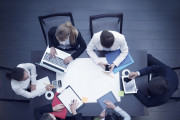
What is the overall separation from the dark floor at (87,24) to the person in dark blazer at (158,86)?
3.22 ft

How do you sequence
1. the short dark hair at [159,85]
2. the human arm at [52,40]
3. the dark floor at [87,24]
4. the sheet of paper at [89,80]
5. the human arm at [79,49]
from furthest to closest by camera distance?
the dark floor at [87,24] < the human arm at [52,40] < the human arm at [79,49] < the sheet of paper at [89,80] < the short dark hair at [159,85]

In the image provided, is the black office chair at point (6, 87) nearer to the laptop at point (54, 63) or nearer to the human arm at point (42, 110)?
the human arm at point (42, 110)

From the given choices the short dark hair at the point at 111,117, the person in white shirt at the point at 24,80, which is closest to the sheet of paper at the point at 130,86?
the short dark hair at the point at 111,117

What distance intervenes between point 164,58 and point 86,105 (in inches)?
71.8

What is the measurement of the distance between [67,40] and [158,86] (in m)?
1.28

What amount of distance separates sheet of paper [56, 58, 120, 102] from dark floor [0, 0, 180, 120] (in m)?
1.06

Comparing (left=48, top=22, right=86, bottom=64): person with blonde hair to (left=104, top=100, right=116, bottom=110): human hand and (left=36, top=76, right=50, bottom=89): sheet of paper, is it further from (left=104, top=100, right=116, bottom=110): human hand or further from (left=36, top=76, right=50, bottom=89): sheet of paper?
(left=104, top=100, right=116, bottom=110): human hand

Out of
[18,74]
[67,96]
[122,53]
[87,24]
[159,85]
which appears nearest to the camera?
[159,85]

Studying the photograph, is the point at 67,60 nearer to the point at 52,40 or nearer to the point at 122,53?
the point at 52,40

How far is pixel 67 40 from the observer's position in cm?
236

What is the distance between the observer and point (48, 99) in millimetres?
2209

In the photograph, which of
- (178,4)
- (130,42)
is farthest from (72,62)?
(178,4)

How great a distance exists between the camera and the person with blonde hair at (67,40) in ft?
7.14

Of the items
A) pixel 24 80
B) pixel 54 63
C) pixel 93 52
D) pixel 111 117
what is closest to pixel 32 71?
pixel 24 80
